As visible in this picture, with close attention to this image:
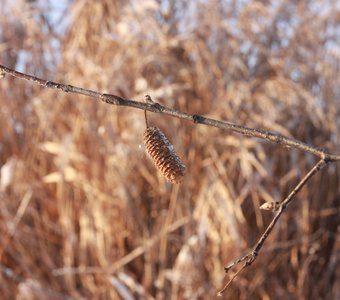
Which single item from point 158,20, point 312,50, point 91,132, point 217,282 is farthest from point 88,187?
point 312,50

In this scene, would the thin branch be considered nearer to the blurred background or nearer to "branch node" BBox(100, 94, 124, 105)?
"branch node" BBox(100, 94, 124, 105)

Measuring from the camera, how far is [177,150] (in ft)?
6.86

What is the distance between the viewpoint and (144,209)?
2.13 m

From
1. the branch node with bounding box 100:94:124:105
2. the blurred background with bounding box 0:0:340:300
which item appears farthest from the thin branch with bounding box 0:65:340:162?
the blurred background with bounding box 0:0:340:300

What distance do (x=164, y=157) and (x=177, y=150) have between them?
4.67 feet

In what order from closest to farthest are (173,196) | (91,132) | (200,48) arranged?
(173,196) < (91,132) < (200,48)

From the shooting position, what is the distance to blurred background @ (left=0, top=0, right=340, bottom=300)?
201cm

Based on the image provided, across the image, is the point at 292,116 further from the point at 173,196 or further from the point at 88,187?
the point at 88,187

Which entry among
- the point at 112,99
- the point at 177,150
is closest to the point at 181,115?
the point at 112,99

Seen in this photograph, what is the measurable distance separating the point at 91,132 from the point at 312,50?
2.81 feet

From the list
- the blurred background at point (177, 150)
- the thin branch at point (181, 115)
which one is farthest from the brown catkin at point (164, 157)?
the blurred background at point (177, 150)

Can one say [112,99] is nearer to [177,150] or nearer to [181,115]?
[181,115]

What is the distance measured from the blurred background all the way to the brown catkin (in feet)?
4.16

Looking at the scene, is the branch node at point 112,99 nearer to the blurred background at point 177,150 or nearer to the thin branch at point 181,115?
the thin branch at point 181,115
